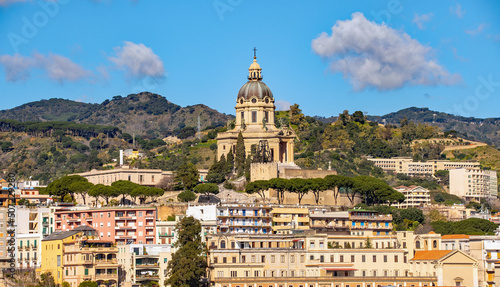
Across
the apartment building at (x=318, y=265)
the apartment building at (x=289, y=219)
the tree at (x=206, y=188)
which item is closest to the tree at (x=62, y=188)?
the tree at (x=206, y=188)

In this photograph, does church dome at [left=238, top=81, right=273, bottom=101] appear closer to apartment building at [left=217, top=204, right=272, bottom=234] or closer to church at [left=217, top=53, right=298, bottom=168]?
church at [left=217, top=53, right=298, bottom=168]

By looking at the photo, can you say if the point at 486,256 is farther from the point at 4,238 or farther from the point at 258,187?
the point at 4,238

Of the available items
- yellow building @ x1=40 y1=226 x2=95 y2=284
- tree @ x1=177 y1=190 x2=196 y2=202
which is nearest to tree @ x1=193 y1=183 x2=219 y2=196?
tree @ x1=177 y1=190 x2=196 y2=202

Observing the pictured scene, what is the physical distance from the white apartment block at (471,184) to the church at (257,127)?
1913 inches

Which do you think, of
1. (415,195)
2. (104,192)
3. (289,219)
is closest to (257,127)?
(104,192)

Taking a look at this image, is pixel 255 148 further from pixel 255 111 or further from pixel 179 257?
pixel 179 257

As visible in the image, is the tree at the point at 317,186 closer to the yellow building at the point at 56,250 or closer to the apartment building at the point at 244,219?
the apartment building at the point at 244,219

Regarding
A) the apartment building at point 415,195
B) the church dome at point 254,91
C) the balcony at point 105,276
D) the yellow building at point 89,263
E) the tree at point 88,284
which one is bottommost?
the tree at point 88,284

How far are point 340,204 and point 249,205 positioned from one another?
19355mm

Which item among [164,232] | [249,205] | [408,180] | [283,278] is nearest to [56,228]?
[164,232]

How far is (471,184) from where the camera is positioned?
563 ft

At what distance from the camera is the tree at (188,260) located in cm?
8188

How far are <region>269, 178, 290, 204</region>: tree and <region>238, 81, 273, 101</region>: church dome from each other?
20051mm

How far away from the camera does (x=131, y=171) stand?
419ft
